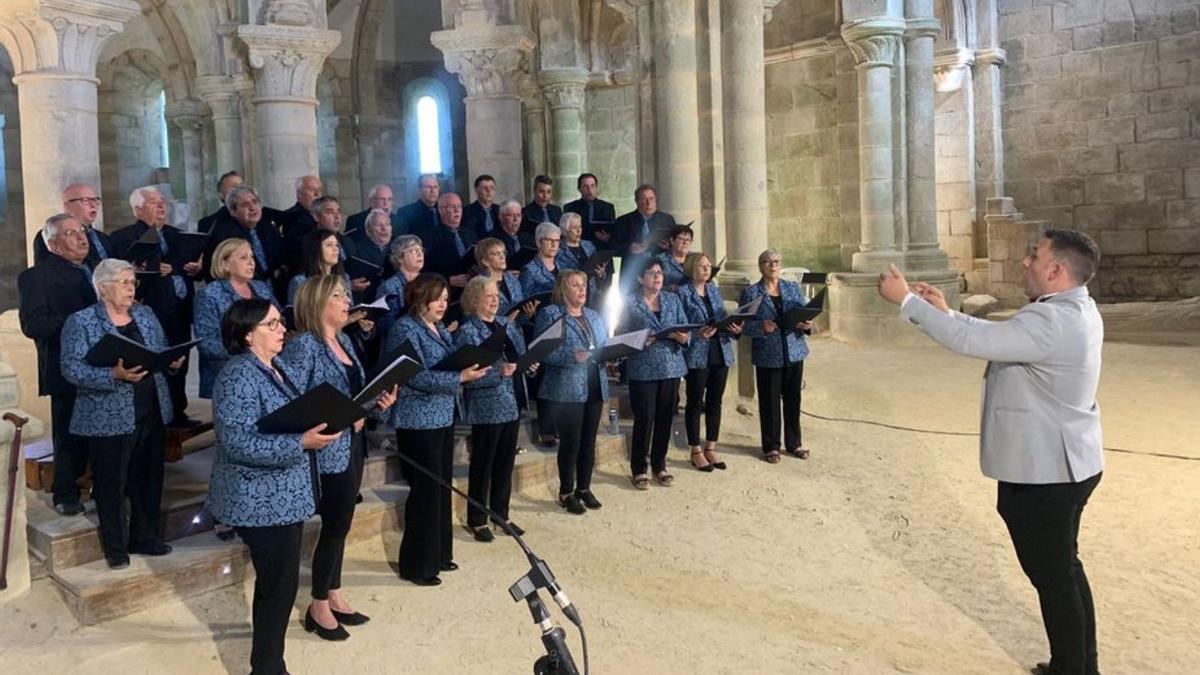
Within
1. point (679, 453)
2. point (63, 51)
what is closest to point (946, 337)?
point (679, 453)

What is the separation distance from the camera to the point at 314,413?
321 centimetres

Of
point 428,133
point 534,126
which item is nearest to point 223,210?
point 534,126

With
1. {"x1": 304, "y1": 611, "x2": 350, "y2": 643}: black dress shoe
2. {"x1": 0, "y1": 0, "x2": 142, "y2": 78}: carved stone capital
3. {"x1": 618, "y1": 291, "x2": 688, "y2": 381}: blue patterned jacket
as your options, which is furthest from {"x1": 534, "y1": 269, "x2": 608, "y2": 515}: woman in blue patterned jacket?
{"x1": 0, "y1": 0, "x2": 142, "y2": 78}: carved stone capital

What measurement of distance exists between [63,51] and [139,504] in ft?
15.5

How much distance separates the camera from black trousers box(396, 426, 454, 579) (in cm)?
465

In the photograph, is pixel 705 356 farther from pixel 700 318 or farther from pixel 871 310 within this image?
pixel 871 310

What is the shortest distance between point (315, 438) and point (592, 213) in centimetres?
519

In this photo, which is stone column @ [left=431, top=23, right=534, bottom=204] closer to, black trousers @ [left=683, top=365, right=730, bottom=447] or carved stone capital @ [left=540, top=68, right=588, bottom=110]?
black trousers @ [left=683, top=365, right=730, bottom=447]

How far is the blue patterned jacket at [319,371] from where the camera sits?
3.80 metres

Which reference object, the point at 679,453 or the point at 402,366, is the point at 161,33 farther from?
the point at 402,366

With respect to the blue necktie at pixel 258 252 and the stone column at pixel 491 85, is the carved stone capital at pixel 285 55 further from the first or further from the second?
the blue necktie at pixel 258 252

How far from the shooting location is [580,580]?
15.8 ft

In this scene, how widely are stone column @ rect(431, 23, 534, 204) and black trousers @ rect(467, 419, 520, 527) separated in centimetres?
476

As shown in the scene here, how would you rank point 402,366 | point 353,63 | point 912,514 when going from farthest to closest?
point 353,63, point 912,514, point 402,366
